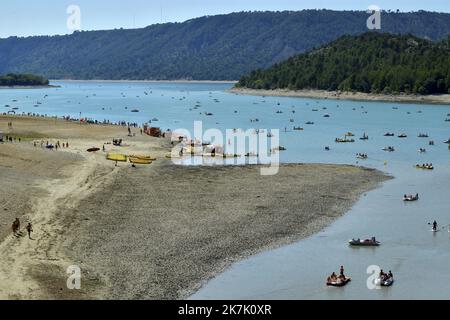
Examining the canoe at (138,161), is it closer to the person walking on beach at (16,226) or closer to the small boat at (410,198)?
the small boat at (410,198)

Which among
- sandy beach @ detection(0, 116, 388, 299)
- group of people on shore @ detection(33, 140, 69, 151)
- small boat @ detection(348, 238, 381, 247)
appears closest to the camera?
sandy beach @ detection(0, 116, 388, 299)

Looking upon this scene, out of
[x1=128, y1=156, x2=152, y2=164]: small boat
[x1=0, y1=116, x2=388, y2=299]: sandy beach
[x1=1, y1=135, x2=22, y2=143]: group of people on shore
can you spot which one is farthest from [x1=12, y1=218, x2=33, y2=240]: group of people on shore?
[x1=1, y1=135, x2=22, y2=143]: group of people on shore

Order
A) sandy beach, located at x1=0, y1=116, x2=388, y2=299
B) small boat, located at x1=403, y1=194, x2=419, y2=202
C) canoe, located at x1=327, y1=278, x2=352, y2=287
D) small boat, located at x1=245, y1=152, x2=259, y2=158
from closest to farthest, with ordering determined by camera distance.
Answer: sandy beach, located at x1=0, y1=116, x2=388, y2=299 < canoe, located at x1=327, y1=278, x2=352, y2=287 < small boat, located at x1=403, y1=194, x2=419, y2=202 < small boat, located at x1=245, y1=152, x2=259, y2=158

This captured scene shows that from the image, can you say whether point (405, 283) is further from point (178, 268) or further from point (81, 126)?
point (81, 126)

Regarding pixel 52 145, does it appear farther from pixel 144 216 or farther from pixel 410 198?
pixel 410 198

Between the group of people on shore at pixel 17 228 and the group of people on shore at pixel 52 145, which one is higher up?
the group of people on shore at pixel 52 145

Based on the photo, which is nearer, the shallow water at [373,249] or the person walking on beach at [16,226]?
the shallow water at [373,249]

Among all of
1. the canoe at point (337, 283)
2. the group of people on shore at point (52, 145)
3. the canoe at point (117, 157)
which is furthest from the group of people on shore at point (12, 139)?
the canoe at point (337, 283)

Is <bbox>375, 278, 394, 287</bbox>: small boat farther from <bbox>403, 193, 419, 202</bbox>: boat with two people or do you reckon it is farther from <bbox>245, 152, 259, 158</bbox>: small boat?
<bbox>245, 152, 259, 158</bbox>: small boat

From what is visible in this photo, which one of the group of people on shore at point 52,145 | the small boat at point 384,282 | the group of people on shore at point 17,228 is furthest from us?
the group of people on shore at point 52,145
